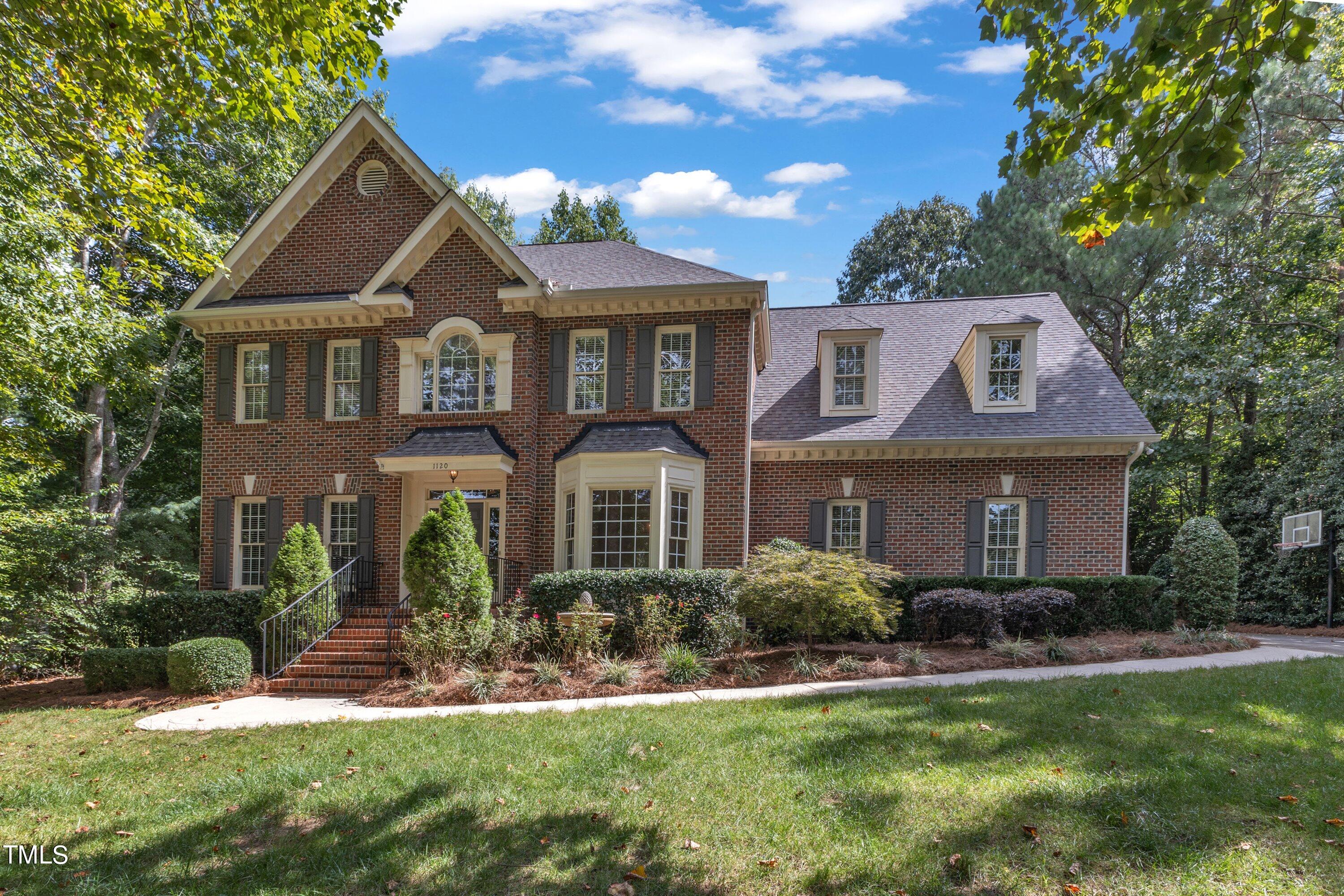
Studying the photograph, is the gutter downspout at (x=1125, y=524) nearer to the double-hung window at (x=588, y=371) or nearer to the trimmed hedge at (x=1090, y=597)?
the trimmed hedge at (x=1090, y=597)

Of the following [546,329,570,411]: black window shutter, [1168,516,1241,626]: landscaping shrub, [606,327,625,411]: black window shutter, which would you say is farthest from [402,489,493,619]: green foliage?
[1168,516,1241,626]: landscaping shrub

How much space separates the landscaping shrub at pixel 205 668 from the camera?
10.6 meters

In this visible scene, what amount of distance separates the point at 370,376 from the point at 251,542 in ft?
12.7

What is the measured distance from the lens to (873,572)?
1112 cm

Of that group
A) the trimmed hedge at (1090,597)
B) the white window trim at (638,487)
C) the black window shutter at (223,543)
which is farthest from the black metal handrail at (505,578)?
the trimmed hedge at (1090,597)

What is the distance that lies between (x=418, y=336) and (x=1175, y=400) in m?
19.3

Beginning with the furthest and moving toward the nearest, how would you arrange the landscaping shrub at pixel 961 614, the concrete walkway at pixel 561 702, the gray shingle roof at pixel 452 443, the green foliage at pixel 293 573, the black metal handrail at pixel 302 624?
1. the gray shingle roof at pixel 452 443
2. the green foliage at pixel 293 573
3. the landscaping shrub at pixel 961 614
4. the black metal handrail at pixel 302 624
5. the concrete walkway at pixel 561 702

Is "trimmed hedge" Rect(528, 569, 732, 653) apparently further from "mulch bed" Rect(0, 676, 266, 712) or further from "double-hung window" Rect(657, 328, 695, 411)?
"mulch bed" Rect(0, 676, 266, 712)

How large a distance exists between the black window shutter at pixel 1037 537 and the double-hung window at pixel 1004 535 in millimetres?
164

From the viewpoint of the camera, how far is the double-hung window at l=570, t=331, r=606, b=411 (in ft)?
46.5

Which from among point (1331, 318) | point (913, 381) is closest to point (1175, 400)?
point (1331, 318)

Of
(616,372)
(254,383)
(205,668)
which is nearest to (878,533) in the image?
(616,372)

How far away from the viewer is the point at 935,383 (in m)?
15.8

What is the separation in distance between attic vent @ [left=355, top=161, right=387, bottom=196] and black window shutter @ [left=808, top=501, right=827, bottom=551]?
10.00m
